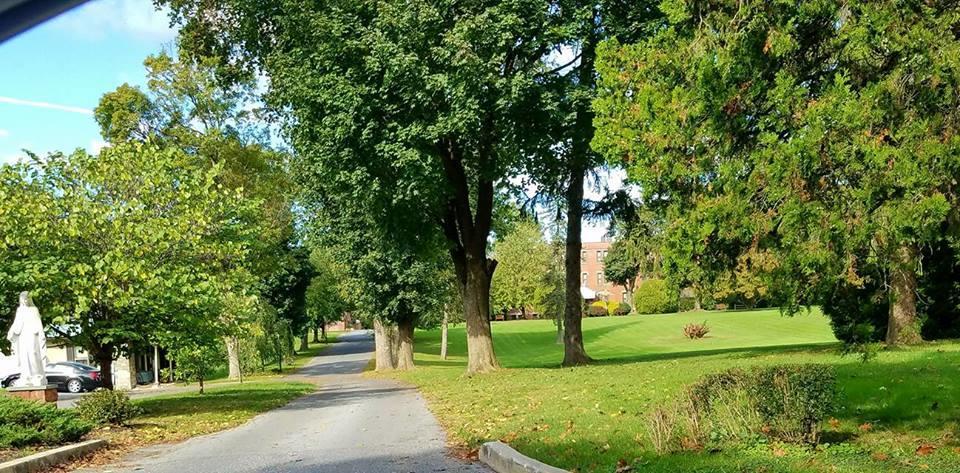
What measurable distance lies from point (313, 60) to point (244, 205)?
4.31 metres

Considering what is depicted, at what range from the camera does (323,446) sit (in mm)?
12289

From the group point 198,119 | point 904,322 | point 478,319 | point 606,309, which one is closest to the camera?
point 904,322

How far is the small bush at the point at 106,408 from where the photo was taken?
49.9ft

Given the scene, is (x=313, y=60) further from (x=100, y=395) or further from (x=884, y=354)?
(x=884, y=354)

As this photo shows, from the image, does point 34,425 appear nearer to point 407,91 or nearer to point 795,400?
point 795,400

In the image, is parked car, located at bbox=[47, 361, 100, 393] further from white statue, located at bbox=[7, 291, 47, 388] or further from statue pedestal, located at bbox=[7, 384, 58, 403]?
statue pedestal, located at bbox=[7, 384, 58, 403]

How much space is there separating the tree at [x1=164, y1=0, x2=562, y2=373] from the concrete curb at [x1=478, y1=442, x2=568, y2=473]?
11265mm

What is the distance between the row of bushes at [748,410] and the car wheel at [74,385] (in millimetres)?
36688

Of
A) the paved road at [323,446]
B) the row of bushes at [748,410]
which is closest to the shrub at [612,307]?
the paved road at [323,446]

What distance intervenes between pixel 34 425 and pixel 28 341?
427 centimetres

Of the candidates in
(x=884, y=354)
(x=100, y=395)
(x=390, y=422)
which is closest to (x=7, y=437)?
(x=100, y=395)

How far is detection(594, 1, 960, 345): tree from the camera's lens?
7.34 meters

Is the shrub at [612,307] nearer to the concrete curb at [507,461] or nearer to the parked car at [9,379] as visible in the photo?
the parked car at [9,379]

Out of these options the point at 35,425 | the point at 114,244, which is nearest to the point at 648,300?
the point at 114,244
